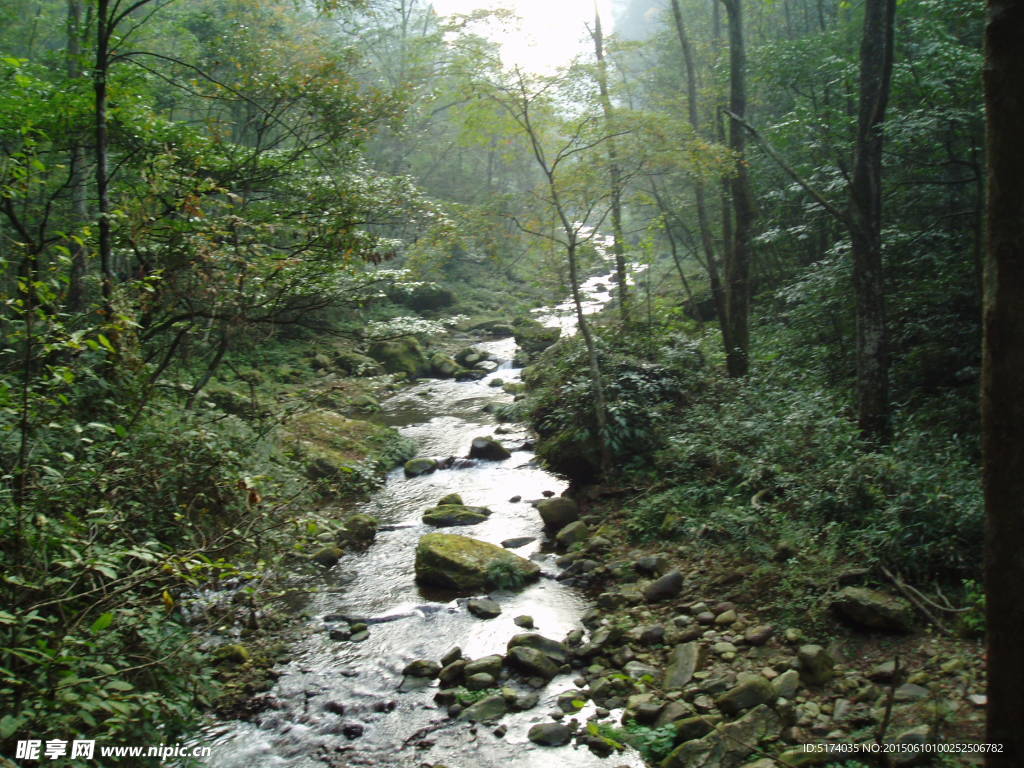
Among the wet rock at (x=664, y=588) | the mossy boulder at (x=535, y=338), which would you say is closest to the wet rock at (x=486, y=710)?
the wet rock at (x=664, y=588)

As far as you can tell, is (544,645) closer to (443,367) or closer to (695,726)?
(695,726)

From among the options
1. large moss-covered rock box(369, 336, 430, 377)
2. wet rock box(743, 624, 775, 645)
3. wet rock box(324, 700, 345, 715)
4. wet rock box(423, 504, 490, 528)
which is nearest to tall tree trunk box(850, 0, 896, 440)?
wet rock box(743, 624, 775, 645)

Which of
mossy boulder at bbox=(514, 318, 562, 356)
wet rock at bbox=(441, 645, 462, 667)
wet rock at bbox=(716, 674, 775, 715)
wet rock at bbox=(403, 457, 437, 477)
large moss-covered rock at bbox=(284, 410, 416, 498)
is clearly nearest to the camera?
wet rock at bbox=(716, 674, 775, 715)

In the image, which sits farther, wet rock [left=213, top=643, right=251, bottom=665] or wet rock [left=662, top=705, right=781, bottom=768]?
wet rock [left=213, top=643, right=251, bottom=665]

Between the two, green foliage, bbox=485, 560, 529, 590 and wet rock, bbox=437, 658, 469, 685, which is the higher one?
green foliage, bbox=485, 560, 529, 590

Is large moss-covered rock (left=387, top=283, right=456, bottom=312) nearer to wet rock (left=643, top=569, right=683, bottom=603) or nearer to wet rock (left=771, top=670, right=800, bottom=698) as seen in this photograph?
wet rock (left=643, top=569, right=683, bottom=603)

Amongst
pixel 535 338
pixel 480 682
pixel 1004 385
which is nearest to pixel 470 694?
pixel 480 682

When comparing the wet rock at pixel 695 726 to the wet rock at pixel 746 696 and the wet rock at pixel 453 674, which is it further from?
the wet rock at pixel 453 674

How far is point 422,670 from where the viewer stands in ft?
19.8

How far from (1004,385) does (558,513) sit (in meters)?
7.03

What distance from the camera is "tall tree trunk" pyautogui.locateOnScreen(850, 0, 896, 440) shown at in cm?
745

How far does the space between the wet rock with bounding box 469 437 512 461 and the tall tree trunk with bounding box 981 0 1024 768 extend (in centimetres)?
1005

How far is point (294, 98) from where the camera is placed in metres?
8.81

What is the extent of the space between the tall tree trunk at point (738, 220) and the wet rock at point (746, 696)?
694 centimetres
